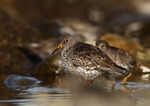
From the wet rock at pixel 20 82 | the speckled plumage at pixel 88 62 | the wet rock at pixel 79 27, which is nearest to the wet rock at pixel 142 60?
the speckled plumage at pixel 88 62

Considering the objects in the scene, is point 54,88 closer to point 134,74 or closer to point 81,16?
point 134,74

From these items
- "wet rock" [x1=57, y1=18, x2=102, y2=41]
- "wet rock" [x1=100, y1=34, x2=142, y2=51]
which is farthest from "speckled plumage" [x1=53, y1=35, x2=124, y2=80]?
"wet rock" [x1=57, y1=18, x2=102, y2=41]

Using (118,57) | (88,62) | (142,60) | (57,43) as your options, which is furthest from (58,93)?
(57,43)

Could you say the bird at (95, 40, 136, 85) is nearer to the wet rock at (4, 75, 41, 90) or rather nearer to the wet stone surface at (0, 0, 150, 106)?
the wet stone surface at (0, 0, 150, 106)

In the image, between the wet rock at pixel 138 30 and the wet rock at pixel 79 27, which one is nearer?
the wet rock at pixel 138 30

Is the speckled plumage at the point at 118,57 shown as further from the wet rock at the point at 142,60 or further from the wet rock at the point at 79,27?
the wet rock at the point at 79,27

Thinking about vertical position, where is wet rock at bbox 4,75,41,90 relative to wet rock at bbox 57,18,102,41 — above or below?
below
